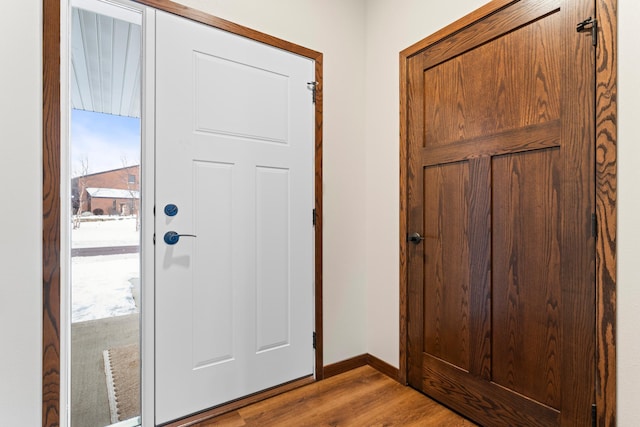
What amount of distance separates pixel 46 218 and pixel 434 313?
1838 mm

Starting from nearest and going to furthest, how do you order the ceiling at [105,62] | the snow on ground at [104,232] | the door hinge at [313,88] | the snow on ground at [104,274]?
the door hinge at [313,88]
the ceiling at [105,62]
the snow on ground at [104,274]
the snow on ground at [104,232]

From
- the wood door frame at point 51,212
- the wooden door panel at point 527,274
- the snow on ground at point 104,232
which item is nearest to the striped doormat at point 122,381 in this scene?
the wood door frame at point 51,212

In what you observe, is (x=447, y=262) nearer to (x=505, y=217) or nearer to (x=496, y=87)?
(x=505, y=217)

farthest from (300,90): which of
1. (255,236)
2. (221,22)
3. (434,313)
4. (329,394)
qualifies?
(329,394)

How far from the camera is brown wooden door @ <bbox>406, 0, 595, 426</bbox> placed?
122 cm

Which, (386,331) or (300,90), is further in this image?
(386,331)

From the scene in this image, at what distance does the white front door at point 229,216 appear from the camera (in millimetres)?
1519

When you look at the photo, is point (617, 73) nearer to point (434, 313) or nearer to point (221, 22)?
point (434, 313)

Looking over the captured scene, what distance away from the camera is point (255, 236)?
177 cm

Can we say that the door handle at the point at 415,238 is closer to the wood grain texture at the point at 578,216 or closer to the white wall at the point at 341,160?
the white wall at the point at 341,160

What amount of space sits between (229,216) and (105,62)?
2581mm

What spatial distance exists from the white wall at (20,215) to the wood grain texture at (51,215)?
69mm

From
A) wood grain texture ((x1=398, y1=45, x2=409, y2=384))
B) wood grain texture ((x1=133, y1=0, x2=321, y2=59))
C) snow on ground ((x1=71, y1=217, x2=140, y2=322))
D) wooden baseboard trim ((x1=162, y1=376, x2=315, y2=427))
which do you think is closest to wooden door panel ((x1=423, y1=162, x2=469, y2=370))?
wood grain texture ((x1=398, y1=45, x2=409, y2=384))

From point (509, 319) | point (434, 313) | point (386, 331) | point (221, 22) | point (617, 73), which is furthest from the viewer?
point (386, 331)
